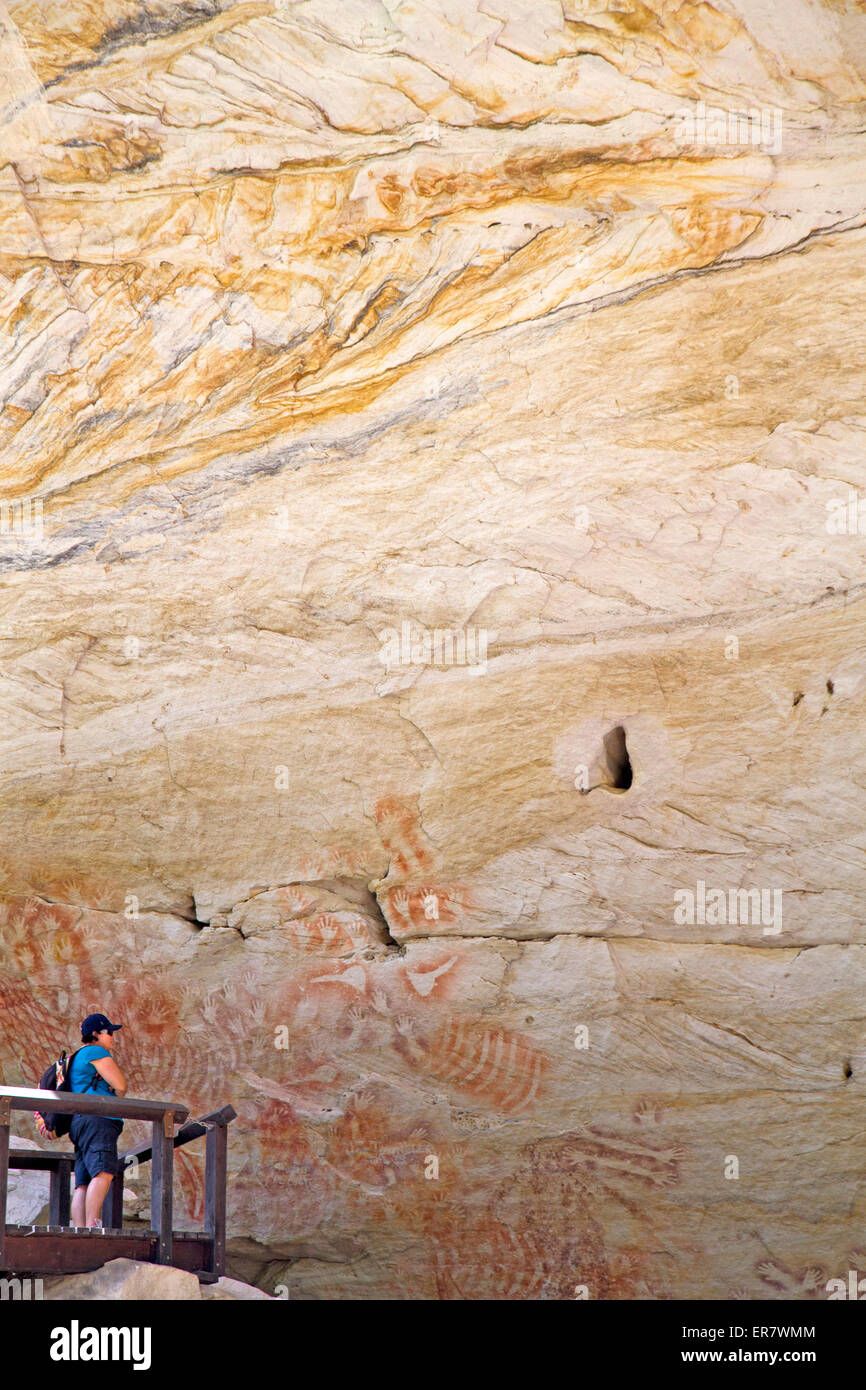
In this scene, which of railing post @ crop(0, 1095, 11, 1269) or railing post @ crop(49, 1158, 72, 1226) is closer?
railing post @ crop(0, 1095, 11, 1269)

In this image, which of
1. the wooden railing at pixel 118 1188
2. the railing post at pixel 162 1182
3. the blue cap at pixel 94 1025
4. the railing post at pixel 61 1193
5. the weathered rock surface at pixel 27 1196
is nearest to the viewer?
the wooden railing at pixel 118 1188

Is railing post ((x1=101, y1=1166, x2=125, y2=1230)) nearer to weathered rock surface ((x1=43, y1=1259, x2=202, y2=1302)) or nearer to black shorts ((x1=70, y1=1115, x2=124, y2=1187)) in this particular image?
black shorts ((x1=70, y1=1115, x2=124, y2=1187))

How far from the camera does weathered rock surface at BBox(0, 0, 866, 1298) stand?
23.0 feet

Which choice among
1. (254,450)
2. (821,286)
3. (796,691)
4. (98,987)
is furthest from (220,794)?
(821,286)

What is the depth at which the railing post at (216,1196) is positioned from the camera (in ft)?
18.0

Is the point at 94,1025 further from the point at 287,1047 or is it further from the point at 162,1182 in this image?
the point at 287,1047

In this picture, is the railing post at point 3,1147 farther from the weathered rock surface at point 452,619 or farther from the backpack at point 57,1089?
the weathered rock surface at point 452,619

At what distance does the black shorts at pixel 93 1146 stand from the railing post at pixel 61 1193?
0.82ft

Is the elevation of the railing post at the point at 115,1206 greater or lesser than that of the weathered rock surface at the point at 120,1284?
greater

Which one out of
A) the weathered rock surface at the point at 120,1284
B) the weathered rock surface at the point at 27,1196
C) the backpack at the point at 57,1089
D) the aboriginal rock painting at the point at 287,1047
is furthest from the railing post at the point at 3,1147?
the aboriginal rock painting at the point at 287,1047

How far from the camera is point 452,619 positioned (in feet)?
24.8

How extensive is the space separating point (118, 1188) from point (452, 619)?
361 cm

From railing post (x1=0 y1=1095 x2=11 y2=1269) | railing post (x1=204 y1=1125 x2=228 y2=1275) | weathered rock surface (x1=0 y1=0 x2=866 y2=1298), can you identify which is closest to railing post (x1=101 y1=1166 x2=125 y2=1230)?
railing post (x1=204 y1=1125 x2=228 y2=1275)
